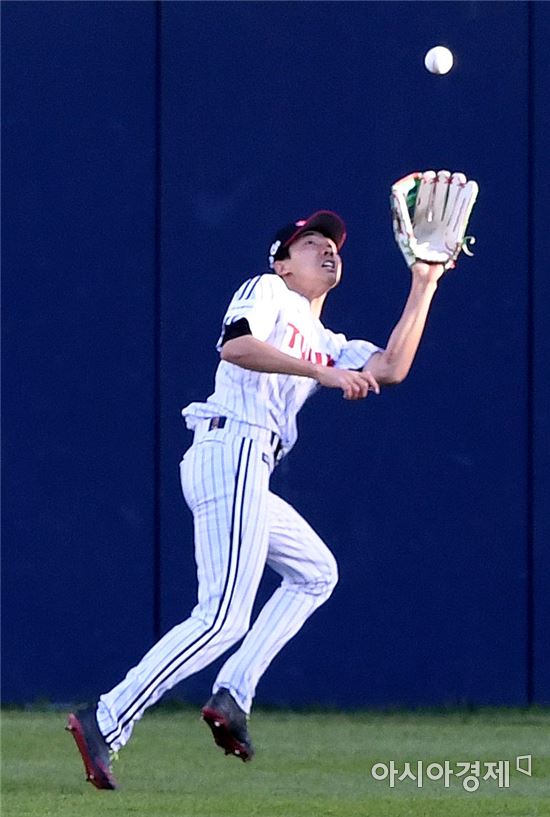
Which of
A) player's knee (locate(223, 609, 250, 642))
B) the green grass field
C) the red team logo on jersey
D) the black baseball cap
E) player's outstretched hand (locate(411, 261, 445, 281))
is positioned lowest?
the green grass field

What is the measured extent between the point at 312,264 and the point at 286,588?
98 cm

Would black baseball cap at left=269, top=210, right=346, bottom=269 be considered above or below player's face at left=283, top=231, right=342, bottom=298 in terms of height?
above

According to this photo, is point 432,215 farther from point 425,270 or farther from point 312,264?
point 312,264

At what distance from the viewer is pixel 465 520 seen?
8.59 m

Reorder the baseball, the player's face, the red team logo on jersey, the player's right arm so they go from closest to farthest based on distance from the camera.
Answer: the player's right arm, the red team logo on jersey, the player's face, the baseball

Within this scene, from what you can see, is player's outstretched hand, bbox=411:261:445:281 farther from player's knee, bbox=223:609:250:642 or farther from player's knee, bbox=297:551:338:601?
player's knee, bbox=223:609:250:642

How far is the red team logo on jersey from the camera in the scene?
5.92 meters

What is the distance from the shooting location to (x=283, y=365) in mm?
5523

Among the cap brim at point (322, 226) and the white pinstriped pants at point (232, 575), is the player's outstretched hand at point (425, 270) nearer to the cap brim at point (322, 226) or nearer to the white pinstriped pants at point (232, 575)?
the cap brim at point (322, 226)

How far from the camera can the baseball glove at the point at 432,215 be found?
5.93 m

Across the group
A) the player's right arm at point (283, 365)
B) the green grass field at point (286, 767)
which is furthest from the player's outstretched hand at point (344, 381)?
the green grass field at point (286, 767)

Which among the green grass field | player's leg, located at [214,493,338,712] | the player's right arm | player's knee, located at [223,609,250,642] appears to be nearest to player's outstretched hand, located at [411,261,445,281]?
the player's right arm

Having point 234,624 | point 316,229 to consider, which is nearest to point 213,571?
point 234,624

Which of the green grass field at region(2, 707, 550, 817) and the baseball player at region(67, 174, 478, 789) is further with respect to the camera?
the baseball player at region(67, 174, 478, 789)
